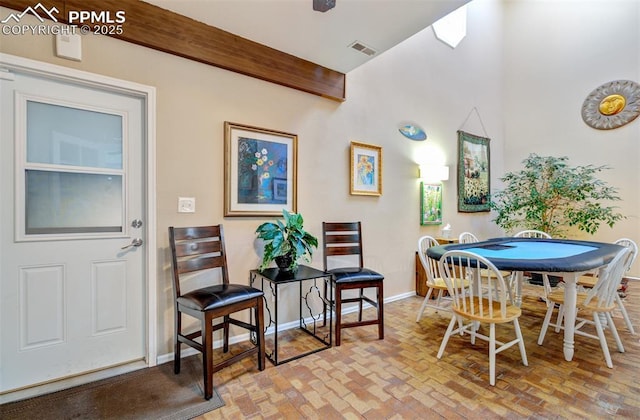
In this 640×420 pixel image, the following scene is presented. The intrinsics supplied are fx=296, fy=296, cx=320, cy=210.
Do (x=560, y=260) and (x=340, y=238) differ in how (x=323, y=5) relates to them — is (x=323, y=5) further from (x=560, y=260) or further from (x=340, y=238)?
(x=560, y=260)

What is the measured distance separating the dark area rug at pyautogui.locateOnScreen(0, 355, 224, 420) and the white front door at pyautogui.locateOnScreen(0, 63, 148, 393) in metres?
0.18

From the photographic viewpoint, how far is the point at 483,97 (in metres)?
5.23

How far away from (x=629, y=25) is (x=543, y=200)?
303cm

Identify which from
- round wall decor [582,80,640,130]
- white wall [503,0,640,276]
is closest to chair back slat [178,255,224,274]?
white wall [503,0,640,276]

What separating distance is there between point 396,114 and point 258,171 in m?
2.07

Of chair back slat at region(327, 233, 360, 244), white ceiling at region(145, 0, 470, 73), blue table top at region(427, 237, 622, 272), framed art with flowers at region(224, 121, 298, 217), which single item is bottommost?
blue table top at region(427, 237, 622, 272)

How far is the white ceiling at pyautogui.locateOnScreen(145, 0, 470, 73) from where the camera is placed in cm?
212

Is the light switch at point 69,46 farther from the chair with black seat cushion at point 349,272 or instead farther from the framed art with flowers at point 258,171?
the chair with black seat cushion at point 349,272

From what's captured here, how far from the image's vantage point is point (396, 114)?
3.76 m

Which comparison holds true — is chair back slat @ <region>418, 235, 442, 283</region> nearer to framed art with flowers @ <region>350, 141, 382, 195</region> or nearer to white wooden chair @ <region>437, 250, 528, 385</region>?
white wooden chair @ <region>437, 250, 528, 385</region>

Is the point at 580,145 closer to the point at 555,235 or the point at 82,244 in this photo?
the point at 555,235

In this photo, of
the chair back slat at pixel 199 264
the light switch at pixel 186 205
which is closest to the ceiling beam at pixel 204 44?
the light switch at pixel 186 205

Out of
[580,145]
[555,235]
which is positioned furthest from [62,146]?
[580,145]

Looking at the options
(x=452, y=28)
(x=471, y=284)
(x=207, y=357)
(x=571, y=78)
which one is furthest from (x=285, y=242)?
(x=571, y=78)
